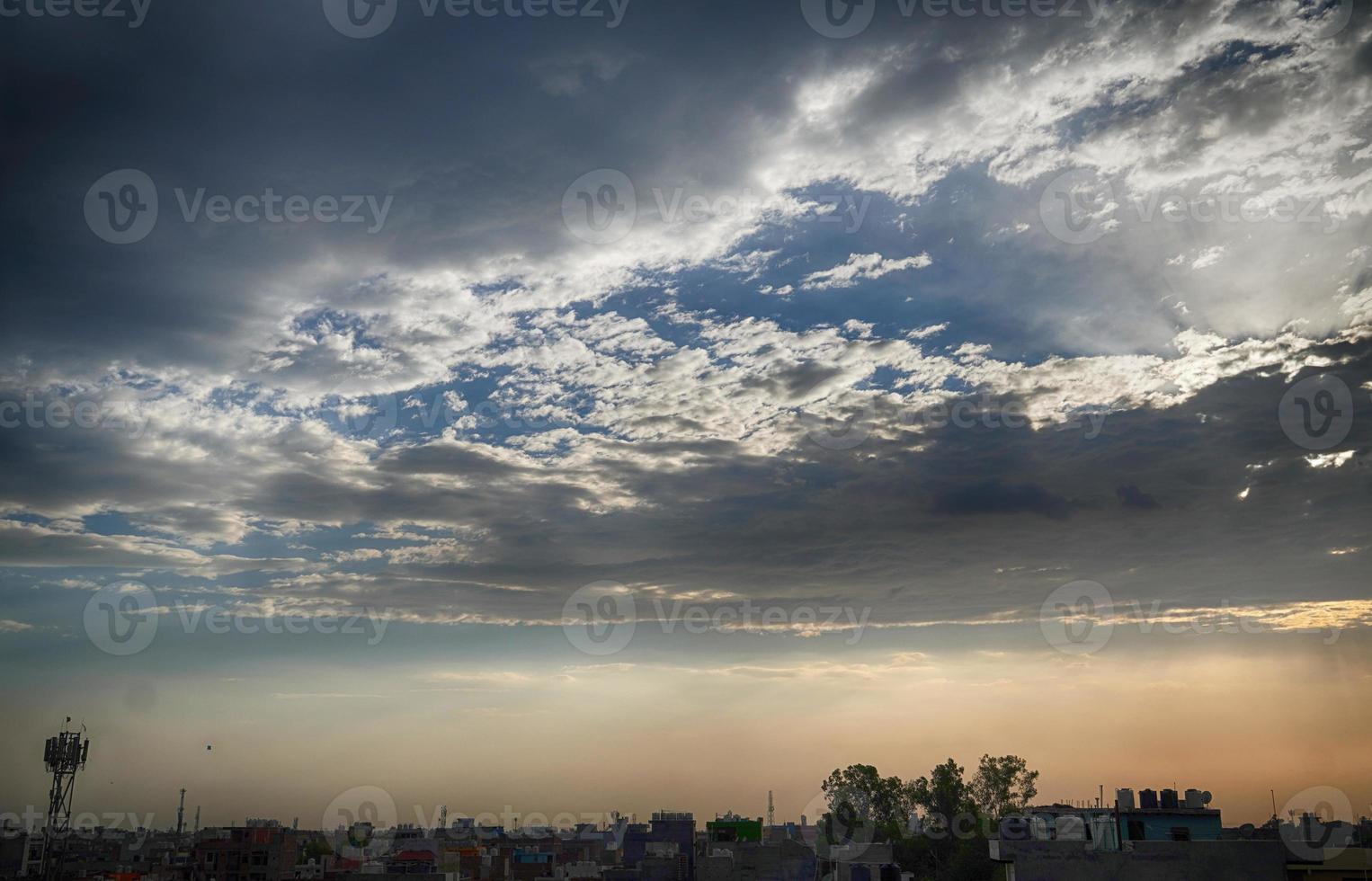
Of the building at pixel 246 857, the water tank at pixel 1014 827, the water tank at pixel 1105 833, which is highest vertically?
the water tank at pixel 1105 833

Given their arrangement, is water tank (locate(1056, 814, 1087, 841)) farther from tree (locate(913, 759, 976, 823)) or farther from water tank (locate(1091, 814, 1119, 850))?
tree (locate(913, 759, 976, 823))

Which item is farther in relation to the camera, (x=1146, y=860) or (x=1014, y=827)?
(x=1014, y=827)

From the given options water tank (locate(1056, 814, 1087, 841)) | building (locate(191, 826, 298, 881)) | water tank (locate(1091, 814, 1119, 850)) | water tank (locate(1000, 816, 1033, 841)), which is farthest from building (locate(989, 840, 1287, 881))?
building (locate(191, 826, 298, 881))

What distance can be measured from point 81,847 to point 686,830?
432 feet

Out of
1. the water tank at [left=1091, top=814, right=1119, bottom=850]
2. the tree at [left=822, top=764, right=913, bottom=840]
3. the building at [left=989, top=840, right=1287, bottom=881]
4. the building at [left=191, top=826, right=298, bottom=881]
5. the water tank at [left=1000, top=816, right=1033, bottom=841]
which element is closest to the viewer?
the building at [left=989, top=840, right=1287, bottom=881]

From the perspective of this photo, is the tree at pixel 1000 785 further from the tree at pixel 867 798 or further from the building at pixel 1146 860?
the building at pixel 1146 860

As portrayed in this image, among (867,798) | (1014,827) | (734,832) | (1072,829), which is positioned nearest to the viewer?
(1072,829)

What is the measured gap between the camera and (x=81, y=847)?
15838 cm

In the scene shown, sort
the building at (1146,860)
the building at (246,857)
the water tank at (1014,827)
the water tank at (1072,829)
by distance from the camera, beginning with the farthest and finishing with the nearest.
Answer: the building at (246,857) < the water tank at (1014,827) < the water tank at (1072,829) < the building at (1146,860)

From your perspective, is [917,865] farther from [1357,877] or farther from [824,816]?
[1357,877]

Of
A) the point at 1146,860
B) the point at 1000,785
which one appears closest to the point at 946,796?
the point at 1000,785

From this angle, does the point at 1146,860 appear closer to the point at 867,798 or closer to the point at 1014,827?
the point at 1014,827

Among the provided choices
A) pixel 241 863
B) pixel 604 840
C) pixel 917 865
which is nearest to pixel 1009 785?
pixel 917 865

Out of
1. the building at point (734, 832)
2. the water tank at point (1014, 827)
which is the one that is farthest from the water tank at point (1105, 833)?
the building at point (734, 832)
